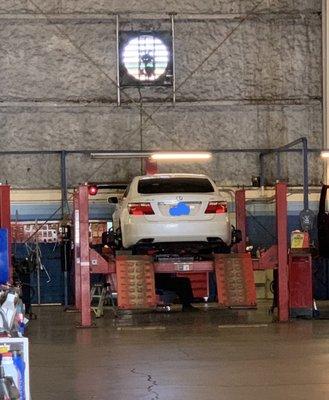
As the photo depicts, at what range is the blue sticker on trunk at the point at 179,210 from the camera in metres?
14.8

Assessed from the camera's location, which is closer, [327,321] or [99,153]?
[327,321]

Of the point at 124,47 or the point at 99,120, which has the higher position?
the point at 124,47

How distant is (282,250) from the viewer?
14.7 m

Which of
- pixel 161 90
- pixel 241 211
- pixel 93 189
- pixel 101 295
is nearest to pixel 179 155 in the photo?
pixel 241 211

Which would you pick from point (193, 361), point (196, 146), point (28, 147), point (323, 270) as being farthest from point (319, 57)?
point (193, 361)

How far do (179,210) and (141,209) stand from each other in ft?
1.89

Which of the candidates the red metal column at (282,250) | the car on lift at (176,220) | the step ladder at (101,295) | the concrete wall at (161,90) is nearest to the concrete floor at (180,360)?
the red metal column at (282,250)

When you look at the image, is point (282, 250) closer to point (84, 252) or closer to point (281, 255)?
point (281, 255)

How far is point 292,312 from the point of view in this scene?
1558 cm

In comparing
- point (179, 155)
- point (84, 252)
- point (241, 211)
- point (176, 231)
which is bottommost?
point (84, 252)

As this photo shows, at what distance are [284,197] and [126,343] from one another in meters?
3.66

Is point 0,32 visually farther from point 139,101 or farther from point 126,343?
point 126,343

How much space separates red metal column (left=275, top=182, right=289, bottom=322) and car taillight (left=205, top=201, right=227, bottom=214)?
874 millimetres

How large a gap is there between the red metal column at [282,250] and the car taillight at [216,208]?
874 mm
